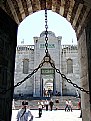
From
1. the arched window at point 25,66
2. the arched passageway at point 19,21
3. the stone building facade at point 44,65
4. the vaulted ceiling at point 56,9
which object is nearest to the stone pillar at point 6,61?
the arched passageway at point 19,21

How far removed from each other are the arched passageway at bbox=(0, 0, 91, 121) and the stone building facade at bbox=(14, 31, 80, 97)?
24.6 metres

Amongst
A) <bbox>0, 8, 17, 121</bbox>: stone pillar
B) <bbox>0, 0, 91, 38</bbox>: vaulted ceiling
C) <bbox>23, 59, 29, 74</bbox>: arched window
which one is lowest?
<bbox>0, 8, 17, 121</bbox>: stone pillar

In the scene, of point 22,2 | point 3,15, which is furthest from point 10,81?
point 22,2

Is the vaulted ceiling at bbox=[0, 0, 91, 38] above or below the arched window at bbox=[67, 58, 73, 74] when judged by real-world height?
below

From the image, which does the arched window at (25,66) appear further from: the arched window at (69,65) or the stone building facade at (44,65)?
the arched window at (69,65)

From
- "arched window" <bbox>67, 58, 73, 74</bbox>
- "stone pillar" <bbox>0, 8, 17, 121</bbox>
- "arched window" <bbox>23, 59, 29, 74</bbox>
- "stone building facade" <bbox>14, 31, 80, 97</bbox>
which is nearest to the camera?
"stone pillar" <bbox>0, 8, 17, 121</bbox>

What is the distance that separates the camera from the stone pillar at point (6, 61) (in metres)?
4.14

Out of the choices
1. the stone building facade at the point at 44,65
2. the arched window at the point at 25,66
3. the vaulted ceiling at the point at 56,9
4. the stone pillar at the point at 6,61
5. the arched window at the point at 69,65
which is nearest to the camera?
the stone pillar at the point at 6,61

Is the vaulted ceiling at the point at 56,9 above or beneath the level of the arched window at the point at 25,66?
beneath

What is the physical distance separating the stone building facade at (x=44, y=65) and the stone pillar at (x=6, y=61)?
2570cm

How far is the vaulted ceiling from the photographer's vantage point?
479 cm

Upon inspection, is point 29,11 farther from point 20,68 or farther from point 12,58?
point 20,68

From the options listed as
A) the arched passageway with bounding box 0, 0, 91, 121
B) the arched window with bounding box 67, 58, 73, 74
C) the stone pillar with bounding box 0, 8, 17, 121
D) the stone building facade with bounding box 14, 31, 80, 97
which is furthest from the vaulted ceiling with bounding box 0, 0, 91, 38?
the arched window with bounding box 67, 58, 73, 74

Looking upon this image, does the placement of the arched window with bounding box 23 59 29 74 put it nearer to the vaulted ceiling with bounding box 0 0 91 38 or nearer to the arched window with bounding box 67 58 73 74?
the arched window with bounding box 67 58 73 74
